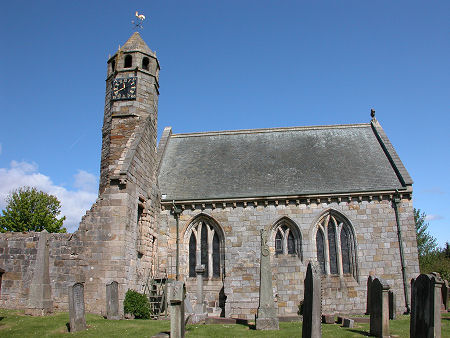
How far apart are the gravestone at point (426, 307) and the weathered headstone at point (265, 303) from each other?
4389 millimetres

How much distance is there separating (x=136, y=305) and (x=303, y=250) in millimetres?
8865

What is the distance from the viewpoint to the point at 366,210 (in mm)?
19922

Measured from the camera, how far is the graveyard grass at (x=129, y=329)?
1114 centimetres

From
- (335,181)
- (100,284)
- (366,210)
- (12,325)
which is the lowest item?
(12,325)

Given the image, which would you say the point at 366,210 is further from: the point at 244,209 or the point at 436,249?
the point at 436,249

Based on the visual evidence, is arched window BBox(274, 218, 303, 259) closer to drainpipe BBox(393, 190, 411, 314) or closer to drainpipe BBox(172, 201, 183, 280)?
drainpipe BBox(393, 190, 411, 314)

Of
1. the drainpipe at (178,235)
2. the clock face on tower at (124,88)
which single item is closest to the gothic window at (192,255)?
the drainpipe at (178,235)

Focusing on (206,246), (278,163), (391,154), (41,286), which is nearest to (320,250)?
(278,163)

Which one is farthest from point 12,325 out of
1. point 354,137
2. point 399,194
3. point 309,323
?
point 354,137

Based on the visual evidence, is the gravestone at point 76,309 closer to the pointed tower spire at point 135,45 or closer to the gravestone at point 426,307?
the gravestone at point 426,307

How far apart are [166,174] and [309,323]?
15.2m

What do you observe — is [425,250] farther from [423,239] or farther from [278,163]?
[278,163]

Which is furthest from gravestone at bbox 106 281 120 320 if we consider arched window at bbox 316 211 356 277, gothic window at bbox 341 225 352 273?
gothic window at bbox 341 225 352 273

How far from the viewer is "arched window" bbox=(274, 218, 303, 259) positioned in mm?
20000
